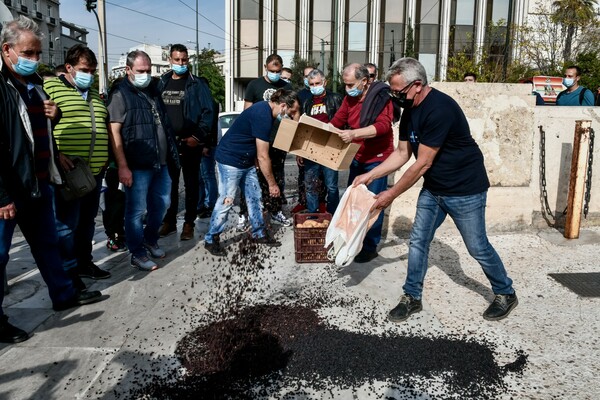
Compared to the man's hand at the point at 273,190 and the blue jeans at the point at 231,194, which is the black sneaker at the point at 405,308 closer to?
the man's hand at the point at 273,190

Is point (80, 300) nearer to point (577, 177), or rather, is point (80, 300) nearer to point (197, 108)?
point (197, 108)

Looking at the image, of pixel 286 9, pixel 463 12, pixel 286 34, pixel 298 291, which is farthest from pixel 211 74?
pixel 298 291

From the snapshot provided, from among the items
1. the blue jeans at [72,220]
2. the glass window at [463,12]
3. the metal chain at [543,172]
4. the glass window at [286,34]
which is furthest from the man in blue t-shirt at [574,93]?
the glass window at [463,12]

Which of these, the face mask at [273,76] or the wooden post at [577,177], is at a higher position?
the face mask at [273,76]

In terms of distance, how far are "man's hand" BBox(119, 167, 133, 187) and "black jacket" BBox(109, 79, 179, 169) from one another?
0.34ft

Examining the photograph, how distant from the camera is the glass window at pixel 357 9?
4253 cm

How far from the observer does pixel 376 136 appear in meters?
5.32

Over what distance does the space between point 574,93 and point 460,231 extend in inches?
211

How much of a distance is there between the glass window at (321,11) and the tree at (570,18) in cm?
1609

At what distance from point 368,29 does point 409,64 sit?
135 feet

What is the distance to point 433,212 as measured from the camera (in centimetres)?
419

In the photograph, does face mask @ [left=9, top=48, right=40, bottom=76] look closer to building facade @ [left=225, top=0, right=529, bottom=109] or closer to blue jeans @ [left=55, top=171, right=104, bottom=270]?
blue jeans @ [left=55, top=171, right=104, bottom=270]

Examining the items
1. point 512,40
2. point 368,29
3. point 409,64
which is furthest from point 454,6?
point 409,64

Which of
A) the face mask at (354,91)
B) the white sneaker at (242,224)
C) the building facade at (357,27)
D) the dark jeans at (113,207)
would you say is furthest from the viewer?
the building facade at (357,27)
